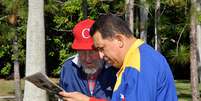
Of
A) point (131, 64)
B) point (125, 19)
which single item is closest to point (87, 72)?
point (131, 64)

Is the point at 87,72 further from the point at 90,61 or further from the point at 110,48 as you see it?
the point at 110,48

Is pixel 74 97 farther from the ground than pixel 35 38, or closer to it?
farther from the ground

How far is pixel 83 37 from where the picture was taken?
4.46 metres

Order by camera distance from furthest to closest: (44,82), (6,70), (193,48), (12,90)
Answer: (6,70) → (12,90) → (193,48) → (44,82)

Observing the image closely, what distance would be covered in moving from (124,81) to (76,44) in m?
1.08

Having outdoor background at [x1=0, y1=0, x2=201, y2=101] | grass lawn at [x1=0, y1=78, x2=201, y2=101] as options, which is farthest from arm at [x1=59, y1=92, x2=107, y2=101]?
grass lawn at [x1=0, y1=78, x2=201, y2=101]

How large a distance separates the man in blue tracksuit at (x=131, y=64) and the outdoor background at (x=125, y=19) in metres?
5.06

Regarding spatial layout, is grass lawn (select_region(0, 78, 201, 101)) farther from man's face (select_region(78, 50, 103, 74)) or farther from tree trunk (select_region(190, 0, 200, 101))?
man's face (select_region(78, 50, 103, 74))

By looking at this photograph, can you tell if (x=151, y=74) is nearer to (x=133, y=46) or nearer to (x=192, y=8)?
(x=133, y=46)

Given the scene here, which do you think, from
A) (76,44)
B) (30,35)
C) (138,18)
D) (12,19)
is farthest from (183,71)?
(76,44)

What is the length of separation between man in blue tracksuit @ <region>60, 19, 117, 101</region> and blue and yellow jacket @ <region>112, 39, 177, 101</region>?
87 centimetres

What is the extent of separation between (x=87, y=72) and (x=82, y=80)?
0.29ft

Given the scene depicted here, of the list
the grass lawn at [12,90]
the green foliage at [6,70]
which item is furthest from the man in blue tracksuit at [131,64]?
the green foliage at [6,70]

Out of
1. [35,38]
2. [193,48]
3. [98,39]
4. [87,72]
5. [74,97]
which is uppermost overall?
[98,39]
